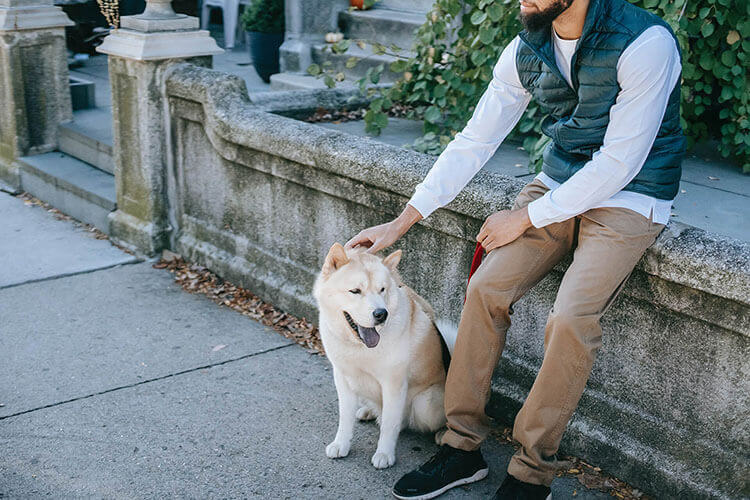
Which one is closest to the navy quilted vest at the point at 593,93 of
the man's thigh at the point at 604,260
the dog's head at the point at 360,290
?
the man's thigh at the point at 604,260

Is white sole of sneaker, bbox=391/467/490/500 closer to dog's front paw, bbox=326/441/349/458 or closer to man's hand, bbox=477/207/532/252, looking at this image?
dog's front paw, bbox=326/441/349/458

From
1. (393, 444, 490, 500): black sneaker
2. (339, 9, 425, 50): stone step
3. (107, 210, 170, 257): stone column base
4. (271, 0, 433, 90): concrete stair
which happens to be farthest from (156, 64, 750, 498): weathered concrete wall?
(339, 9, 425, 50): stone step

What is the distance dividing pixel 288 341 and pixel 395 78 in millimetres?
3728

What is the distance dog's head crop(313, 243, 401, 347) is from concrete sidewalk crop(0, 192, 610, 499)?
699 mm

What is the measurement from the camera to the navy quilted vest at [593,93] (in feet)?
8.86

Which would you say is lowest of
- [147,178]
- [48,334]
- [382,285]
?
[48,334]

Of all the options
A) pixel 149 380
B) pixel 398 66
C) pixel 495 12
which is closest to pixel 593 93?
pixel 495 12

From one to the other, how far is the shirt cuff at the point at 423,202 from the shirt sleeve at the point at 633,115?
678 millimetres

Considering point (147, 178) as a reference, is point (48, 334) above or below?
below

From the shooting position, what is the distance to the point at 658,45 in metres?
2.63

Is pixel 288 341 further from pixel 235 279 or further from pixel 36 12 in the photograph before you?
pixel 36 12

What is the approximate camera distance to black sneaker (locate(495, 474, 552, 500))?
2986 mm

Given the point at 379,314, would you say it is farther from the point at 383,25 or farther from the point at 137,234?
the point at 383,25

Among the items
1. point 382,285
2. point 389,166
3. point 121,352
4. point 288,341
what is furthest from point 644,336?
point 121,352
